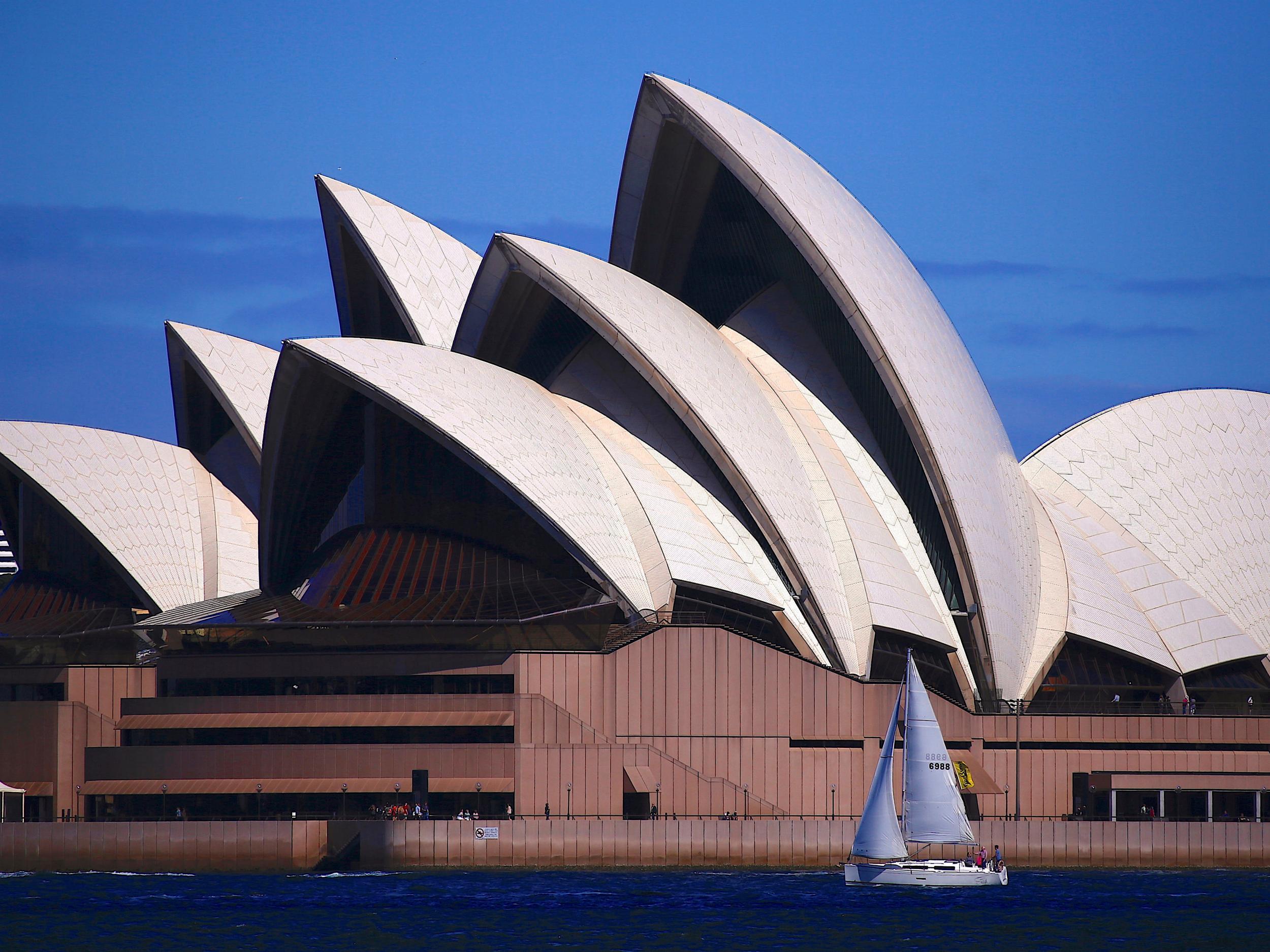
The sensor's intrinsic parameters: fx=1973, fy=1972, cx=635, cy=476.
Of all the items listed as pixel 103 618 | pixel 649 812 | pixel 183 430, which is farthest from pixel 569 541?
pixel 183 430

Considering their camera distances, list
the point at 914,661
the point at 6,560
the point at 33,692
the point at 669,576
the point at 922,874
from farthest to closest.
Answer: the point at 6,560 → the point at 33,692 → the point at 914,661 → the point at 669,576 → the point at 922,874

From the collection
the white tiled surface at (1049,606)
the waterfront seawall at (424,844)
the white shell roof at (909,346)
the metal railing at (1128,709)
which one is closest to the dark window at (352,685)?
the waterfront seawall at (424,844)

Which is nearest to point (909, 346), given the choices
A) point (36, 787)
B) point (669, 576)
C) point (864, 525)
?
point (864, 525)

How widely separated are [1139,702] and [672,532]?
17.3 metres

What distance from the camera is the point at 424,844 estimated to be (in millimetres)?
54812

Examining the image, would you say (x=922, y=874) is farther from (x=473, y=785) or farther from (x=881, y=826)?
(x=473, y=785)

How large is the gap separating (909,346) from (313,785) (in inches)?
912

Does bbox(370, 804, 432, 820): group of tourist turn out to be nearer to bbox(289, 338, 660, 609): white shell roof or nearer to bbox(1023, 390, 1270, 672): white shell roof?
bbox(289, 338, 660, 609): white shell roof

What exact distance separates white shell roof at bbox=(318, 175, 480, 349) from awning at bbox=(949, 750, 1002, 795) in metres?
23.7

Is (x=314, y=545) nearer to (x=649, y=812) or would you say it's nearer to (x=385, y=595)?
(x=385, y=595)

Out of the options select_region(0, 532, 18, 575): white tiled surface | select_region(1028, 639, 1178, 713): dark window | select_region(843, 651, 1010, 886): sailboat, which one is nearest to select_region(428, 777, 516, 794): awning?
select_region(843, 651, 1010, 886): sailboat

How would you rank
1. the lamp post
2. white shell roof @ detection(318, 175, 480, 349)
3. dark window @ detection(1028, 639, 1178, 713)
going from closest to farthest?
the lamp post < dark window @ detection(1028, 639, 1178, 713) < white shell roof @ detection(318, 175, 480, 349)

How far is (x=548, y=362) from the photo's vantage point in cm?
6762

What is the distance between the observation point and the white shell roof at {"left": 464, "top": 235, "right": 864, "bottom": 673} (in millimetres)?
61531
